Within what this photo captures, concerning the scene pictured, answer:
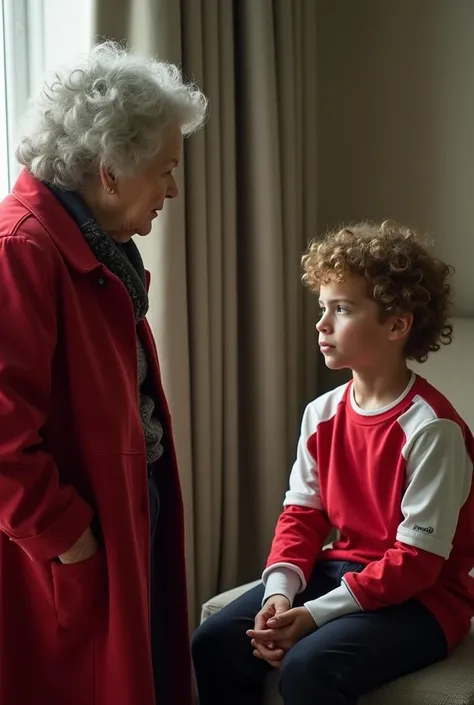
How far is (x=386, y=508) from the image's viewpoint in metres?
1.60

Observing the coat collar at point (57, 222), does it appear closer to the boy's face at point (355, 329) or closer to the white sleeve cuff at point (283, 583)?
the boy's face at point (355, 329)

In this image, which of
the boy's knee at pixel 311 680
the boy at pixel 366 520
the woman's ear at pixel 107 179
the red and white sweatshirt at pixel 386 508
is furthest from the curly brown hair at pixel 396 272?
the boy's knee at pixel 311 680

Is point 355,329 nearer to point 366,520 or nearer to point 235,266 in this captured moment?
point 366,520

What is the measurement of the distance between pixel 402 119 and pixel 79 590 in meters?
1.70

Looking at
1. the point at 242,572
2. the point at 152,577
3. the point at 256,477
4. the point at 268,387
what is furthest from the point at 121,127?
the point at 242,572

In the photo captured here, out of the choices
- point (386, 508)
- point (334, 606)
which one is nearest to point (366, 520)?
point (386, 508)

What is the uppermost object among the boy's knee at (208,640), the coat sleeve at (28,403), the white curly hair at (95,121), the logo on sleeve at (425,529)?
the white curly hair at (95,121)

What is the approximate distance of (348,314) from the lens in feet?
5.40

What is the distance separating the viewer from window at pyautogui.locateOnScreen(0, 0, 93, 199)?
193 cm

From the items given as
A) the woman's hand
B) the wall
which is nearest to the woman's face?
the woman's hand

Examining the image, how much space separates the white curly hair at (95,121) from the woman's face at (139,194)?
0.8 inches

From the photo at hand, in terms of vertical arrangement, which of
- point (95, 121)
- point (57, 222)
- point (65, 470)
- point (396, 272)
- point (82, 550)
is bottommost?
point (82, 550)

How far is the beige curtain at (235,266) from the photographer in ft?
6.56

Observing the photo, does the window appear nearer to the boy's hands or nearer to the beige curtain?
the beige curtain
